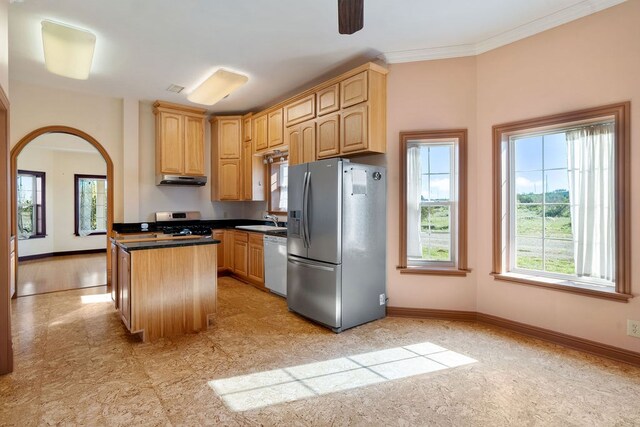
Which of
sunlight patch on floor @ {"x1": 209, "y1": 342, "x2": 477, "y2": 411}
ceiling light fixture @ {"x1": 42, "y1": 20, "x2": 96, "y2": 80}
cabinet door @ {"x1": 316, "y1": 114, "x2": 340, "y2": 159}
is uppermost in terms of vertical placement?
ceiling light fixture @ {"x1": 42, "y1": 20, "x2": 96, "y2": 80}

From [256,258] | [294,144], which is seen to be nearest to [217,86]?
[294,144]

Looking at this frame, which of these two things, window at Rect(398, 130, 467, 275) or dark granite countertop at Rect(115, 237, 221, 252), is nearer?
dark granite countertop at Rect(115, 237, 221, 252)

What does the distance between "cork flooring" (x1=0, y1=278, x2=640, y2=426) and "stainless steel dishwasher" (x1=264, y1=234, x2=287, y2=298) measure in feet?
3.11

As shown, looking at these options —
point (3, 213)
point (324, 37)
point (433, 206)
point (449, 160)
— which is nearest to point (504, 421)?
point (433, 206)

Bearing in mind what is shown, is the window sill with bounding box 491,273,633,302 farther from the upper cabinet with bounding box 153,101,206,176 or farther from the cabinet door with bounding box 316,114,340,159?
the upper cabinet with bounding box 153,101,206,176

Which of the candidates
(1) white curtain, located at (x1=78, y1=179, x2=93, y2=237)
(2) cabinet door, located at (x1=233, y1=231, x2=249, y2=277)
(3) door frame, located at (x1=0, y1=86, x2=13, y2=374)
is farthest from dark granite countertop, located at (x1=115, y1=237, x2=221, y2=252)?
(1) white curtain, located at (x1=78, y1=179, x2=93, y2=237)

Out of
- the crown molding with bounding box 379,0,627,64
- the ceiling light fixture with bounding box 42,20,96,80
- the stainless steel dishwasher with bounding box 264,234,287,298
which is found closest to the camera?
the crown molding with bounding box 379,0,627,64

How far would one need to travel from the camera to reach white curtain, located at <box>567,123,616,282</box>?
104 inches

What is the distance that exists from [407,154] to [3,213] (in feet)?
11.6

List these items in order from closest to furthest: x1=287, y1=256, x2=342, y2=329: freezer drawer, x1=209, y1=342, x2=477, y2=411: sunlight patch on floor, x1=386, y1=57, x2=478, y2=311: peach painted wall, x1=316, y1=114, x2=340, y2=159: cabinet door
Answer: x1=209, y1=342, x2=477, y2=411: sunlight patch on floor < x1=287, y1=256, x2=342, y2=329: freezer drawer < x1=386, y1=57, x2=478, y2=311: peach painted wall < x1=316, y1=114, x2=340, y2=159: cabinet door

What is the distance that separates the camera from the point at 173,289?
298cm

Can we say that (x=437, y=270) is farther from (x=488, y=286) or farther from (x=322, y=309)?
(x=322, y=309)

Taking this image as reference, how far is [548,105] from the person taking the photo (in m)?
2.88

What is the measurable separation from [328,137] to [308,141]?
387 mm
